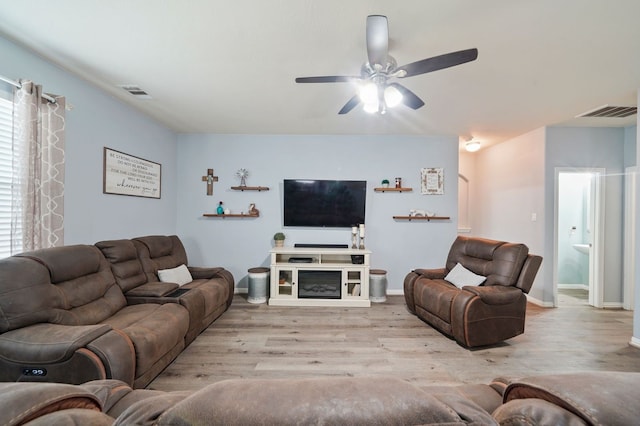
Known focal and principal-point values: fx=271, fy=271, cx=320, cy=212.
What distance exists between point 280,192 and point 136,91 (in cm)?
229

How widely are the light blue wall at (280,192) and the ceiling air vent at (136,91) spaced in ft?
4.77

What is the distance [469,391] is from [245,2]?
2.32m

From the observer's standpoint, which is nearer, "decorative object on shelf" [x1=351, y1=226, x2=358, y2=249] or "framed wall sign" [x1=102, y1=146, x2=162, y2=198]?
"framed wall sign" [x1=102, y1=146, x2=162, y2=198]

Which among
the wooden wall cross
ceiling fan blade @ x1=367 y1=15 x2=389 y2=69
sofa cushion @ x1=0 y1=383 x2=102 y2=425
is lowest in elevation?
sofa cushion @ x1=0 y1=383 x2=102 y2=425

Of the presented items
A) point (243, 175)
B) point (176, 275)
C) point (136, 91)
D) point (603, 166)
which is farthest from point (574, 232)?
point (136, 91)

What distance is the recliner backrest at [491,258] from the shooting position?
292 centimetres

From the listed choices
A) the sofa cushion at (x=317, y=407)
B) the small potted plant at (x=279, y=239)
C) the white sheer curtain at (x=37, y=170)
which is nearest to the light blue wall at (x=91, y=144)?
the white sheer curtain at (x=37, y=170)

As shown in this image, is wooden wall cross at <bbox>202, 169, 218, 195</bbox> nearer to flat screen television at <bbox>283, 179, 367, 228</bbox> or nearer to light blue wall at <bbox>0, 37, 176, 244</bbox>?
light blue wall at <bbox>0, 37, 176, 244</bbox>

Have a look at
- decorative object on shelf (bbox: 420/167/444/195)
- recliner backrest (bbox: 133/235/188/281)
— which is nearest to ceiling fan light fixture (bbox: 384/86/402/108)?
decorative object on shelf (bbox: 420/167/444/195)

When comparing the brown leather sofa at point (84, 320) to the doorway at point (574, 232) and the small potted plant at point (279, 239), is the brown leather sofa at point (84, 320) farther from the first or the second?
the doorway at point (574, 232)

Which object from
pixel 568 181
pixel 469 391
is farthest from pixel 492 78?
pixel 568 181

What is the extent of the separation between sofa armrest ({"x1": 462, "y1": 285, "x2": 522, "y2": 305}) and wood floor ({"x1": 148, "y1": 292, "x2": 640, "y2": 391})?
482 mm

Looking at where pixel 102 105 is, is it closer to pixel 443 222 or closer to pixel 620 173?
pixel 443 222

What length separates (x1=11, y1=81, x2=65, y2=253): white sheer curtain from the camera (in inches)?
83.2
